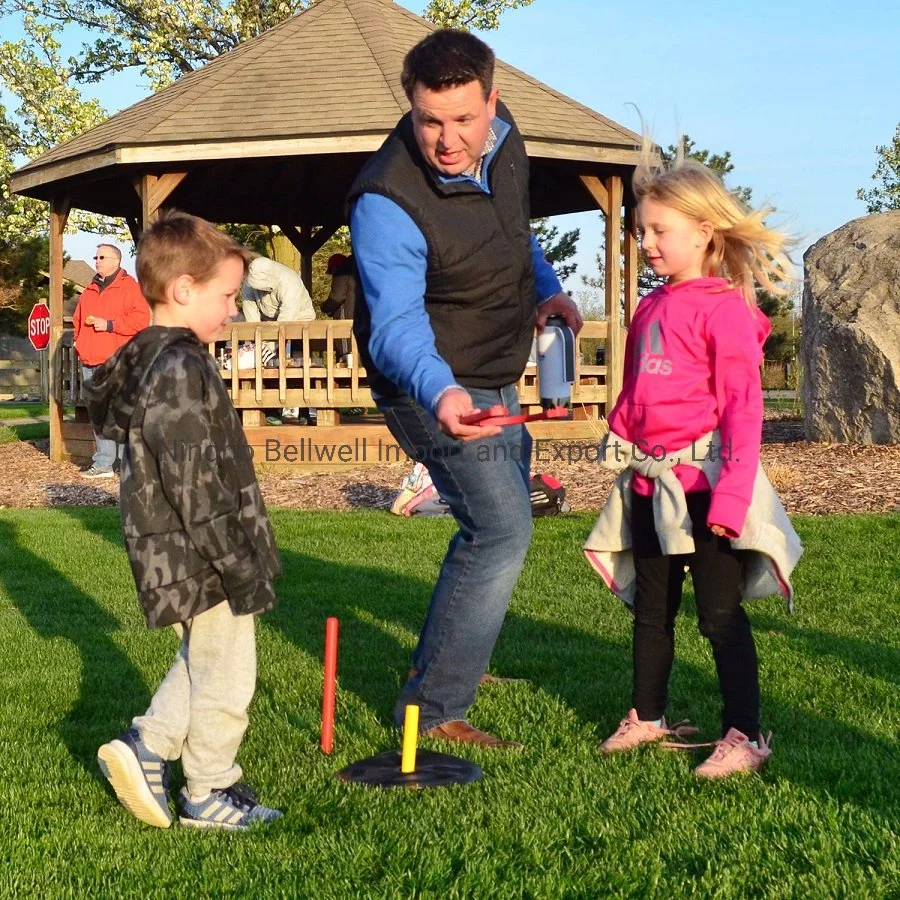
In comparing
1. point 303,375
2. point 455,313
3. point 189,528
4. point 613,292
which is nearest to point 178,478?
point 189,528

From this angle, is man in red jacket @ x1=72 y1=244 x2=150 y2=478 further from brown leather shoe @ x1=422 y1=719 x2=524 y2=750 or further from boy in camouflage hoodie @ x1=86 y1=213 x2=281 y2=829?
boy in camouflage hoodie @ x1=86 y1=213 x2=281 y2=829

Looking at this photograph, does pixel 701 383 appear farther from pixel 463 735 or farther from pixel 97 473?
pixel 97 473

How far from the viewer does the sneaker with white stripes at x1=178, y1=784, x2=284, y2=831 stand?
339 centimetres

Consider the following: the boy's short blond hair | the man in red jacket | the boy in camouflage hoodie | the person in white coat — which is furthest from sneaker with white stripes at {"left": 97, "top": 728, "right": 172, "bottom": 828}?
the person in white coat

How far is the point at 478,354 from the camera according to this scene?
399cm

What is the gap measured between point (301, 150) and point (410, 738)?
10.3 m

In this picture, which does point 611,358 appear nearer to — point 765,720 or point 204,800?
point 765,720

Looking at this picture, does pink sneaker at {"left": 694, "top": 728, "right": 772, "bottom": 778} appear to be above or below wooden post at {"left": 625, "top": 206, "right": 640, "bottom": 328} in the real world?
below

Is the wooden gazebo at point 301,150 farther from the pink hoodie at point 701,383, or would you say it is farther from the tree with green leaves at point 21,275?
the tree with green leaves at point 21,275

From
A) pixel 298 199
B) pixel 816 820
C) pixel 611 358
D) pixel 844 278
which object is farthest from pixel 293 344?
pixel 816 820

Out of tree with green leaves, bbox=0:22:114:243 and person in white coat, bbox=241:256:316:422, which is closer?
person in white coat, bbox=241:256:316:422

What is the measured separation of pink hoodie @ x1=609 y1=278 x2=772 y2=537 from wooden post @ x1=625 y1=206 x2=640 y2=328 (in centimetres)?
1127

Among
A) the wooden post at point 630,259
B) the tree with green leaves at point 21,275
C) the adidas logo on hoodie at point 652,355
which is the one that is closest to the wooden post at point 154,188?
the wooden post at point 630,259

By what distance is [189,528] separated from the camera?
10.9 ft
